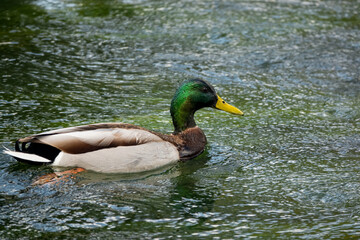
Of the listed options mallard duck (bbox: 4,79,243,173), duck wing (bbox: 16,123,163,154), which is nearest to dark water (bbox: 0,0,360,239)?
mallard duck (bbox: 4,79,243,173)

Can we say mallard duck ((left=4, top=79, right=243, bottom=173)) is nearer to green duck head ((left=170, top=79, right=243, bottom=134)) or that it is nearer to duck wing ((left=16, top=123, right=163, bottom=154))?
duck wing ((left=16, top=123, right=163, bottom=154))

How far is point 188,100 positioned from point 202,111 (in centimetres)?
164

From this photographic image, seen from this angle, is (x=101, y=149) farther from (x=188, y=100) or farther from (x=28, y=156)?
(x=188, y=100)

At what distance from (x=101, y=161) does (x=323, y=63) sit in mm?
5690

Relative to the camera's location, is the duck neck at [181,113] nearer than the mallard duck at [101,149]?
No

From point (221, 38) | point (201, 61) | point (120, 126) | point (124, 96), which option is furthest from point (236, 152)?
point (221, 38)

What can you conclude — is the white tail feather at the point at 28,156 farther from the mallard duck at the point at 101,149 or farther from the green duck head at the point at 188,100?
the green duck head at the point at 188,100

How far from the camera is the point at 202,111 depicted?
848cm

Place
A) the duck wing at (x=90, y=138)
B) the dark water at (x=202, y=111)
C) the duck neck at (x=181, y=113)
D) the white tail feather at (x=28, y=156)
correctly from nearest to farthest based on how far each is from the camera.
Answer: the dark water at (x=202, y=111) → the white tail feather at (x=28, y=156) → the duck wing at (x=90, y=138) → the duck neck at (x=181, y=113)

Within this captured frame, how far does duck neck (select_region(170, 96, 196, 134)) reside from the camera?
6.86m

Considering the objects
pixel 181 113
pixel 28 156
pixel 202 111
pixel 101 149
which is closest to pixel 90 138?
pixel 101 149

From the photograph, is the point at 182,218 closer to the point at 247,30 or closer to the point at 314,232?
the point at 314,232

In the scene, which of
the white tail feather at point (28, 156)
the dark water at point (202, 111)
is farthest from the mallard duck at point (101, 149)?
the dark water at point (202, 111)

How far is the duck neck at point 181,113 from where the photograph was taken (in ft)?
22.5
